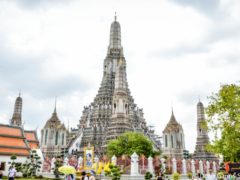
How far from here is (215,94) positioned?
25.0m

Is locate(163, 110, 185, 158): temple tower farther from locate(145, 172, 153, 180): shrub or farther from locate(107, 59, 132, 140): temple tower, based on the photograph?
locate(145, 172, 153, 180): shrub

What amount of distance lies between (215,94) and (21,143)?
1015 inches

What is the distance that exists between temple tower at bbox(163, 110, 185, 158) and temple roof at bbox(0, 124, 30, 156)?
2006 inches

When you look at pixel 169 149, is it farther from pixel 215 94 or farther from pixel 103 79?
pixel 215 94

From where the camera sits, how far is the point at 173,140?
80375 mm

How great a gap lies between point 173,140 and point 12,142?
178ft

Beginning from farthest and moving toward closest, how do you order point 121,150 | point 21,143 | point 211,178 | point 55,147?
point 55,147, point 121,150, point 21,143, point 211,178

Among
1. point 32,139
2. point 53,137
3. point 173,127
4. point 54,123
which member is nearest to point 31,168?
point 32,139

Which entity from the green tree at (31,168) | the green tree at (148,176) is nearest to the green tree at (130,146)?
the green tree at (31,168)

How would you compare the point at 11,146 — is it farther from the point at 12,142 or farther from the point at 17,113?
the point at 17,113

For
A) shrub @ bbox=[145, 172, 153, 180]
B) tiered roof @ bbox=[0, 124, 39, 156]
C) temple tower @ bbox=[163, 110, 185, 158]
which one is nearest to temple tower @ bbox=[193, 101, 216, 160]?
temple tower @ bbox=[163, 110, 185, 158]

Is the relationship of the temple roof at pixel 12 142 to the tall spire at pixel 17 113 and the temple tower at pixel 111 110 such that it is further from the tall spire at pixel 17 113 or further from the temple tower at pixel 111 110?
the tall spire at pixel 17 113

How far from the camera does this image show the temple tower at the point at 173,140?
7891 centimetres

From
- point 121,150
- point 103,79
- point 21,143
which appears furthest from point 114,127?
point 21,143
